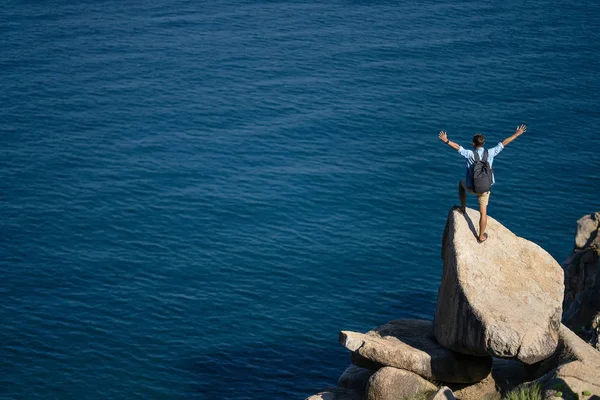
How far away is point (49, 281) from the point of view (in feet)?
207

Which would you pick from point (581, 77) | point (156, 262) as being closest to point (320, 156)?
point (156, 262)

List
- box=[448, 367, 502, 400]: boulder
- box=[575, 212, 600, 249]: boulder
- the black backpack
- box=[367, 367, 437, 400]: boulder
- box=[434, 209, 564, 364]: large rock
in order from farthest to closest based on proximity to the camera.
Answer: box=[575, 212, 600, 249]: boulder
box=[448, 367, 502, 400]: boulder
box=[367, 367, 437, 400]: boulder
the black backpack
box=[434, 209, 564, 364]: large rock

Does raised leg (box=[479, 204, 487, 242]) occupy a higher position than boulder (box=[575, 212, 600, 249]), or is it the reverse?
boulder (box=[575, 212, 600, 249])

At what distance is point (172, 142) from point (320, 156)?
15.8 metres

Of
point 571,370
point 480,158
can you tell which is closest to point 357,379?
point 571,370

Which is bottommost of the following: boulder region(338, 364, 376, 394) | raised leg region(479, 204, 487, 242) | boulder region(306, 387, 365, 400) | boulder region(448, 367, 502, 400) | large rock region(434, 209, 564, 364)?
boulder region(448, 367, 502, 400)

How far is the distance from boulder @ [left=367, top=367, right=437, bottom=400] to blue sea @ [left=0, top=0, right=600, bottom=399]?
14370mm

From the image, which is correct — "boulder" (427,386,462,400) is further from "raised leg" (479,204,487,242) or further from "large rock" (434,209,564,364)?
"raised leg" (479,204,487,242)

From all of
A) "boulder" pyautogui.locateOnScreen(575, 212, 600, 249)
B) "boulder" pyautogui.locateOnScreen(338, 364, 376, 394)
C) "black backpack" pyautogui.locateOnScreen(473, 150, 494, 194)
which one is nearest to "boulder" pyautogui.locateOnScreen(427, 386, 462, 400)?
"boulder" pyautogui.locateOnScreen(338, 364, 376, 394)

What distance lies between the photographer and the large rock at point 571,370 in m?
32.2

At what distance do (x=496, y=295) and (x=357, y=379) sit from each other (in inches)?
367

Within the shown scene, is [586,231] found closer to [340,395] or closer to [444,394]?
[340,395]

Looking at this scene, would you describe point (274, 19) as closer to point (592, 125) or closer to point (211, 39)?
point (211, 39)

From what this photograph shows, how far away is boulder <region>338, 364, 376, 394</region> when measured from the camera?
4056cm
